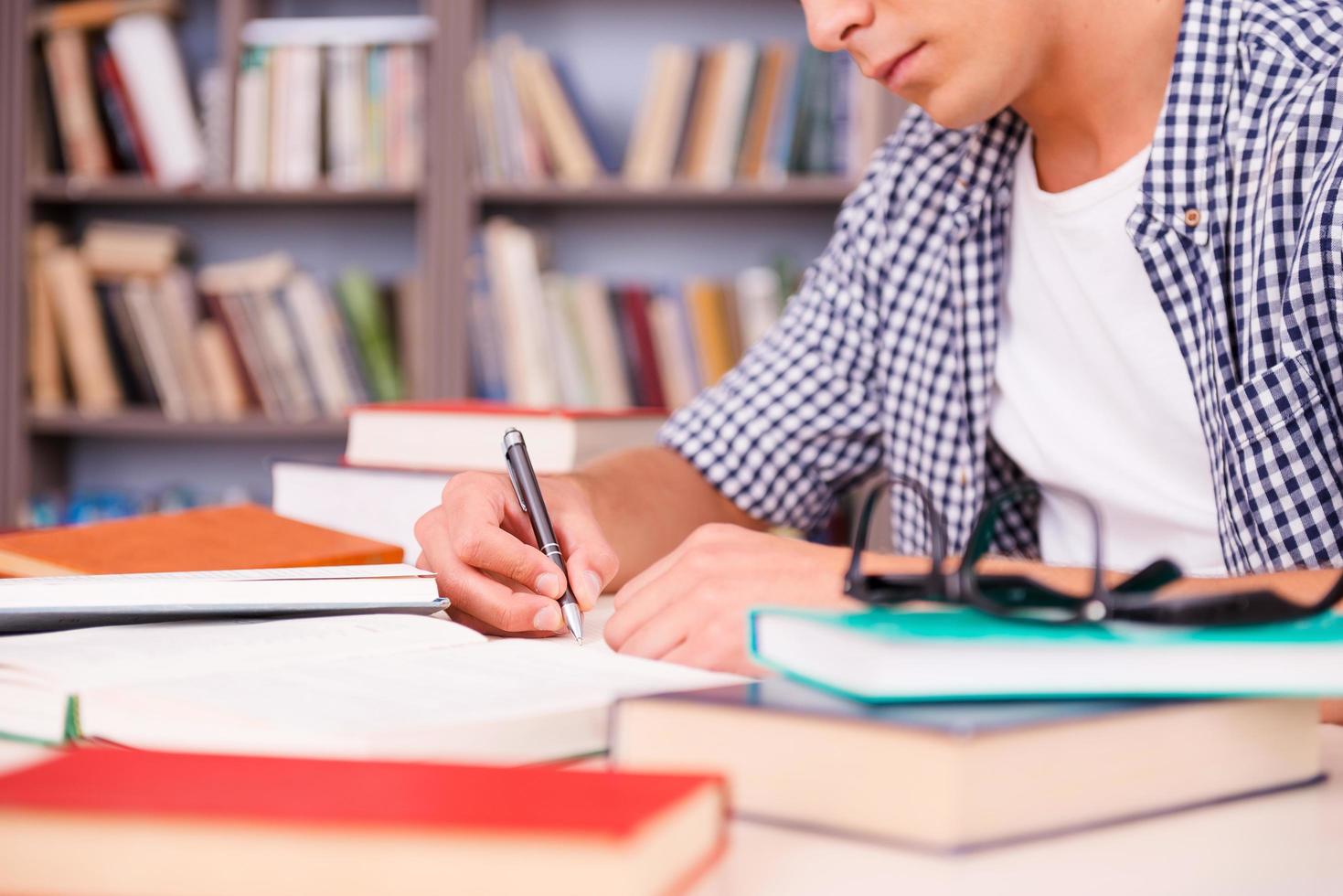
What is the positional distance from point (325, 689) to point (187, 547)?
16.5 inches

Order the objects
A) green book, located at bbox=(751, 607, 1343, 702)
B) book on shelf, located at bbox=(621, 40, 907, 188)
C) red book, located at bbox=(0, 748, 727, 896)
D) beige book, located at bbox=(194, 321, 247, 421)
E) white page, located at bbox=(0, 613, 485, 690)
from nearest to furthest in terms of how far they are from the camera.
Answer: red book, located at bbox=(0, 748, 727, 896), green book, located at bbox=(751, 607, 1343, 702), white page, located at bbox=(0, 613, 485, 690), book on shelf, located at bbox=(621, 40, 907, 188), beige book, located at bbox=(194, 321, 247, 421)

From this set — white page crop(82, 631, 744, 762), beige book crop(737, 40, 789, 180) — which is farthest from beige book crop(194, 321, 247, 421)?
white page crop(82, 631, 744, 762)

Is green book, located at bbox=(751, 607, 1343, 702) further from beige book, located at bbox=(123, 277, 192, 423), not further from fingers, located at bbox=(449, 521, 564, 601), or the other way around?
beige book, located at bbox=(123, 277, 192, 423)

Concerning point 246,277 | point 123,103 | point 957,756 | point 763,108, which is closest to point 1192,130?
point 957,756

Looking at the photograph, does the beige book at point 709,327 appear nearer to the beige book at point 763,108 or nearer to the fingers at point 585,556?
the beige book at point 763,108

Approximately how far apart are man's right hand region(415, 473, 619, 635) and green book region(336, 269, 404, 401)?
74.3 inches

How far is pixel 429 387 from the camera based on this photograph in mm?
2754

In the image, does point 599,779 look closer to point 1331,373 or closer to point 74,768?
point 74,768

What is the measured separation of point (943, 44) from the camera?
1.21 m

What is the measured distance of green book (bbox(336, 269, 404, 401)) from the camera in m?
2.80

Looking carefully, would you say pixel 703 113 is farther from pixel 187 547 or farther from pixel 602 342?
pixel 187 547

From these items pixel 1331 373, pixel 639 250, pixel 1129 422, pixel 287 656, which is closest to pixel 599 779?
pixel 287 656

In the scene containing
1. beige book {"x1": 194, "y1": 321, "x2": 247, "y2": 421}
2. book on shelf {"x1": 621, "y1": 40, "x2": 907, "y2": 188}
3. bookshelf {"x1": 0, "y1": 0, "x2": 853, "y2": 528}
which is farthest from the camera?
beige book {"x1": 194, "y1": 321, "x2": 247, "y2": 421}

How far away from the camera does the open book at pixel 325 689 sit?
51 centimetres
